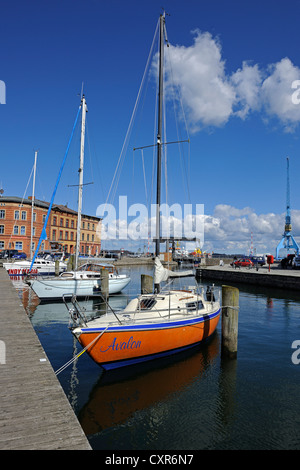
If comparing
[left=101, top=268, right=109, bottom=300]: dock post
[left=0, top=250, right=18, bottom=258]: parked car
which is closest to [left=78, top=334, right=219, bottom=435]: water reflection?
[left=101, top=268, right=109, bottom=300]: dock post

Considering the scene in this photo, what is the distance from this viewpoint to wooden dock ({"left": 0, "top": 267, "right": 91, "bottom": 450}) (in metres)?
5.02

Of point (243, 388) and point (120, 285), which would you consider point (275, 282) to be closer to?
point (120, 285)

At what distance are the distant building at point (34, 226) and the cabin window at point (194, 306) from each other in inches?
1639

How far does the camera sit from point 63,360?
12.3 m

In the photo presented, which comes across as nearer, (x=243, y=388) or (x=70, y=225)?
(x=243, y=388)

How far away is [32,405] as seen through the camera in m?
6.18

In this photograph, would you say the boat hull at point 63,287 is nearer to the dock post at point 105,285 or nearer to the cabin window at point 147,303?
the dock post at point 105,285

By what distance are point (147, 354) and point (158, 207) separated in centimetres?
758

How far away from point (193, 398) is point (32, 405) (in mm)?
5474

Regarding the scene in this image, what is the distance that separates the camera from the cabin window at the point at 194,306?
13733mm

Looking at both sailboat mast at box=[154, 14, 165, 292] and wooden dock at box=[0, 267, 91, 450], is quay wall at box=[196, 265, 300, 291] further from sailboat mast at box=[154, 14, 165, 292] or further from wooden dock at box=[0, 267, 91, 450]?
wooden dock at box=[0, 267, 91, 450]

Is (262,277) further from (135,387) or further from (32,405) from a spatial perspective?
(32,405)

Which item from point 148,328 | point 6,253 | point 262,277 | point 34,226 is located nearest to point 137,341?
point 148,328
